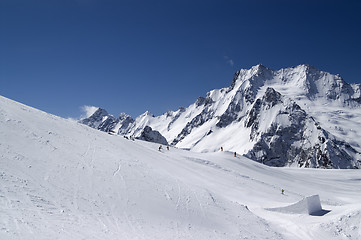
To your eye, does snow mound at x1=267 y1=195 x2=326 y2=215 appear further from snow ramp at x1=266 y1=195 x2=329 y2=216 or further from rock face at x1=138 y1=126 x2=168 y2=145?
rock face at x1=138 y1=126 x2=168 y2=145

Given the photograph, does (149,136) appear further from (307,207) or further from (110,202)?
(110,202)

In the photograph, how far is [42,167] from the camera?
18234 millimetres

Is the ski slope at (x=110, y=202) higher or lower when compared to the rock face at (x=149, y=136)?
lower

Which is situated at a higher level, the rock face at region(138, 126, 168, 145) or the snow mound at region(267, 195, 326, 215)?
the rock face at region(138, 126, 168, 145)

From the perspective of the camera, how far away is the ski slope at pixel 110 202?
12.5 m

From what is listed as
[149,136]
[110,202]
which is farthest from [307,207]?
[149,136]

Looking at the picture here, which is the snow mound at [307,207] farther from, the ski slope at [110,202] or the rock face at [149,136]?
the rock face at [149,136]

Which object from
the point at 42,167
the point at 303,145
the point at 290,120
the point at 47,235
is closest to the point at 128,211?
the point at 47,235

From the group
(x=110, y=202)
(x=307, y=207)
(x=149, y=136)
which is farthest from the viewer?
(x=149, y=136)

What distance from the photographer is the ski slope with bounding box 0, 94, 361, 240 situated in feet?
41.0

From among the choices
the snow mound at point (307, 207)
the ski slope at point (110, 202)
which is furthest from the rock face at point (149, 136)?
the snow mound at point (307, 207)

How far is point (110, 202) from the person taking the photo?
1605cm

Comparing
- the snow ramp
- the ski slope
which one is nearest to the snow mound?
the snow ramp

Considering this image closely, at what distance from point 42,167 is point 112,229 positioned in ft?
27.8
